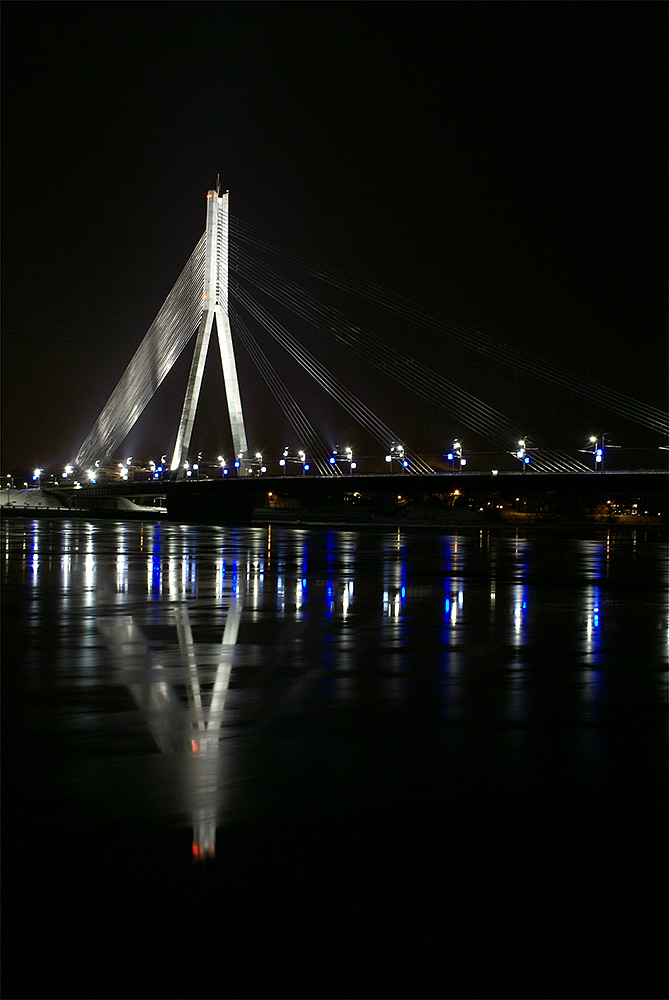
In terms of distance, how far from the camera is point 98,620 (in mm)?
14773

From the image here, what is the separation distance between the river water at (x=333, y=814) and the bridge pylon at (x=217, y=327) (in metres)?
40.3

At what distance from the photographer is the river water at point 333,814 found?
3990mm

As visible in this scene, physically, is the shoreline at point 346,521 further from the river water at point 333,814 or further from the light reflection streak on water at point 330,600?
the river water at point 333,814

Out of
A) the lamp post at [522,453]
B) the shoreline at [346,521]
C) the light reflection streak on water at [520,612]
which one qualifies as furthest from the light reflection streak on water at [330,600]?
the shoreline at [346,521]

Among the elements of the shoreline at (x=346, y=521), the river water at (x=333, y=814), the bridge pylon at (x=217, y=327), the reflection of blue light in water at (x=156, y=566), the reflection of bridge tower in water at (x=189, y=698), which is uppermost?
the bridge pylon at (x=217, y=327)

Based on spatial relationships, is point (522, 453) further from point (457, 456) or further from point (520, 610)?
point (520, 610)

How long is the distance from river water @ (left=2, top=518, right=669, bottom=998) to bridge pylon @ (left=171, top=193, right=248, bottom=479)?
4027 centimetres

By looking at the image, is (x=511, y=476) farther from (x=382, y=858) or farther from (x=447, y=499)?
(x=447, y=499)

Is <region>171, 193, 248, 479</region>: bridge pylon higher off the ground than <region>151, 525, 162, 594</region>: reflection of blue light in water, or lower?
higher

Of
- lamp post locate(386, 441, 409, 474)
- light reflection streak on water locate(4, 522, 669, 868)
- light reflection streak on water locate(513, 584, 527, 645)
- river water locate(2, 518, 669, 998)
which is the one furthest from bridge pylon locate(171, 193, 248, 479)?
river water locate(2, 518, 669, 998)

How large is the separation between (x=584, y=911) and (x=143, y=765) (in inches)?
124

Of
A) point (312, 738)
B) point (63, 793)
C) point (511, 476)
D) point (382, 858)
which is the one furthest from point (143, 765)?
Answer: point (511, 476)

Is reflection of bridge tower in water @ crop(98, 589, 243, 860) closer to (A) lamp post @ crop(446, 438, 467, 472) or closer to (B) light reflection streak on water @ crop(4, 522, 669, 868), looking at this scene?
(B) light reflection streak on water @ crop(4, 522, 669, 868)

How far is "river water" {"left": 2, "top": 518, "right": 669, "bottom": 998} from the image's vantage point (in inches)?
157
